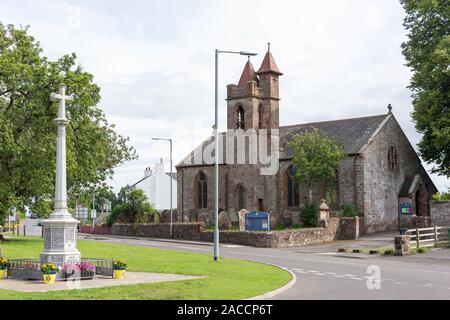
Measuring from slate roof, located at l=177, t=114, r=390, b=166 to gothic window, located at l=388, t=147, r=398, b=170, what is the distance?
299 cm

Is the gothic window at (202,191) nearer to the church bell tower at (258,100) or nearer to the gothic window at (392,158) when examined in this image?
the church bell tower at (258,100)

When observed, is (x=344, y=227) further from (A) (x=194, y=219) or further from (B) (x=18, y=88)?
(B) (x=18, y=88)

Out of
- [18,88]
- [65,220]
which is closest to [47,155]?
[18,88]

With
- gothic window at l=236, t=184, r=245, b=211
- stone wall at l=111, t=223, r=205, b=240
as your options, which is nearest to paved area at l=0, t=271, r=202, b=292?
stone wall at l=111, t=223, r=205, b=240

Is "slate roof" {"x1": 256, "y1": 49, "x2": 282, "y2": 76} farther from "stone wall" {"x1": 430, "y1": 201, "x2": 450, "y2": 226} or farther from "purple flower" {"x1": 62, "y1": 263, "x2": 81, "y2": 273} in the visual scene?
"purple flower" {"x1": 62, "y1": 263, "x2": 81, "y2": 273}

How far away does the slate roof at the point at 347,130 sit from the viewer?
50000 millimetres

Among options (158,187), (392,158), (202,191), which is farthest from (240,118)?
(158,187)

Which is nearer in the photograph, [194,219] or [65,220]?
[65,220]

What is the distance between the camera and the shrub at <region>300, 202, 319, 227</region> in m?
48.0

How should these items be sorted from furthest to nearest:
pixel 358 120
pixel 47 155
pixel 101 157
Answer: pixel 358 120
pixel 101 157
pixel 47 155

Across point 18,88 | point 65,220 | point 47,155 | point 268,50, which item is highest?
point 268,50

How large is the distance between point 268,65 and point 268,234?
2237cm

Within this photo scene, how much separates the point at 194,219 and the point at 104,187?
2524 centimetres
